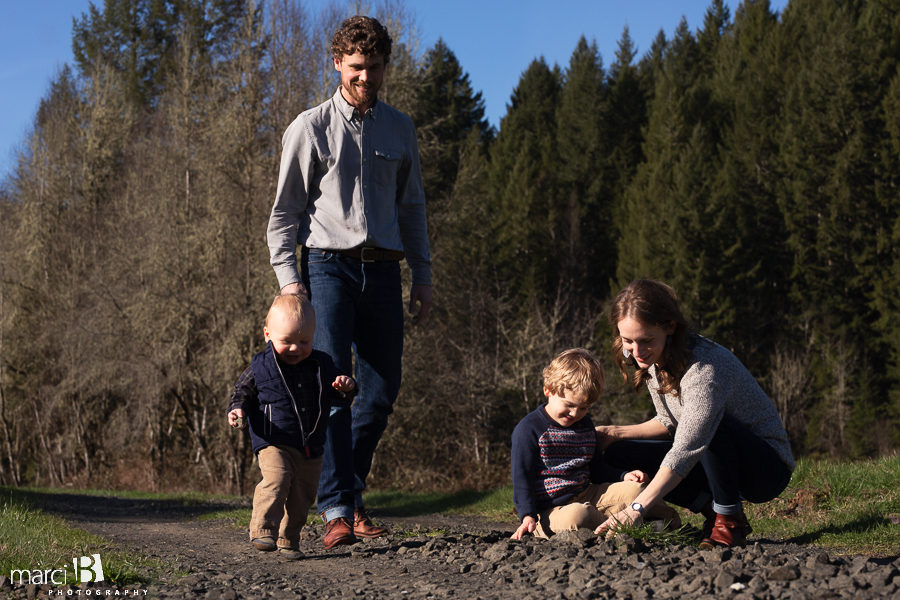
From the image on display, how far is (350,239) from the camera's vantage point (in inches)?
183

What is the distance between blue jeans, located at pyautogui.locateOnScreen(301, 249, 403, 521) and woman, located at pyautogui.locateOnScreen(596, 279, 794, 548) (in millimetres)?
1195

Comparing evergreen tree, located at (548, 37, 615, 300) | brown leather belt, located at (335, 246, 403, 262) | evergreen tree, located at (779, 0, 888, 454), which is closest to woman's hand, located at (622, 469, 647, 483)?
brown leather belt, located at (335, 246, 403, 262)

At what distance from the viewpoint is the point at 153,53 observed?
36.3m

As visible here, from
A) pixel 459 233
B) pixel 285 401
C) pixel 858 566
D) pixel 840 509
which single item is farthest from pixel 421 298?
pixel 459 233

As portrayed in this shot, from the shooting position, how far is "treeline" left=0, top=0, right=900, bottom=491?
20.0m

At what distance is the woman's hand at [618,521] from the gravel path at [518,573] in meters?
0.13

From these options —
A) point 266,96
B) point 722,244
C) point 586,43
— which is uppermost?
point 586,43

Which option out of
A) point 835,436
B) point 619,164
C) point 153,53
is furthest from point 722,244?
point 153,53

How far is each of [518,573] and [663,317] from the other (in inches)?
54.8

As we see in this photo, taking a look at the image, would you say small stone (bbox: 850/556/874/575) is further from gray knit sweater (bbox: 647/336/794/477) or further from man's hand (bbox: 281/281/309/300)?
man's hand (bbox: 281/281/309/300)

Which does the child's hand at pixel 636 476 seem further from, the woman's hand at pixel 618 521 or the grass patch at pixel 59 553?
the grass patch at pixel 59 553

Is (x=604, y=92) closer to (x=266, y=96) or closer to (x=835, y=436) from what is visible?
(x=835, y=436)

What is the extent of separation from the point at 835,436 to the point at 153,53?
29140 millimetres

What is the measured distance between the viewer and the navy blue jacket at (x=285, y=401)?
4.25 m
